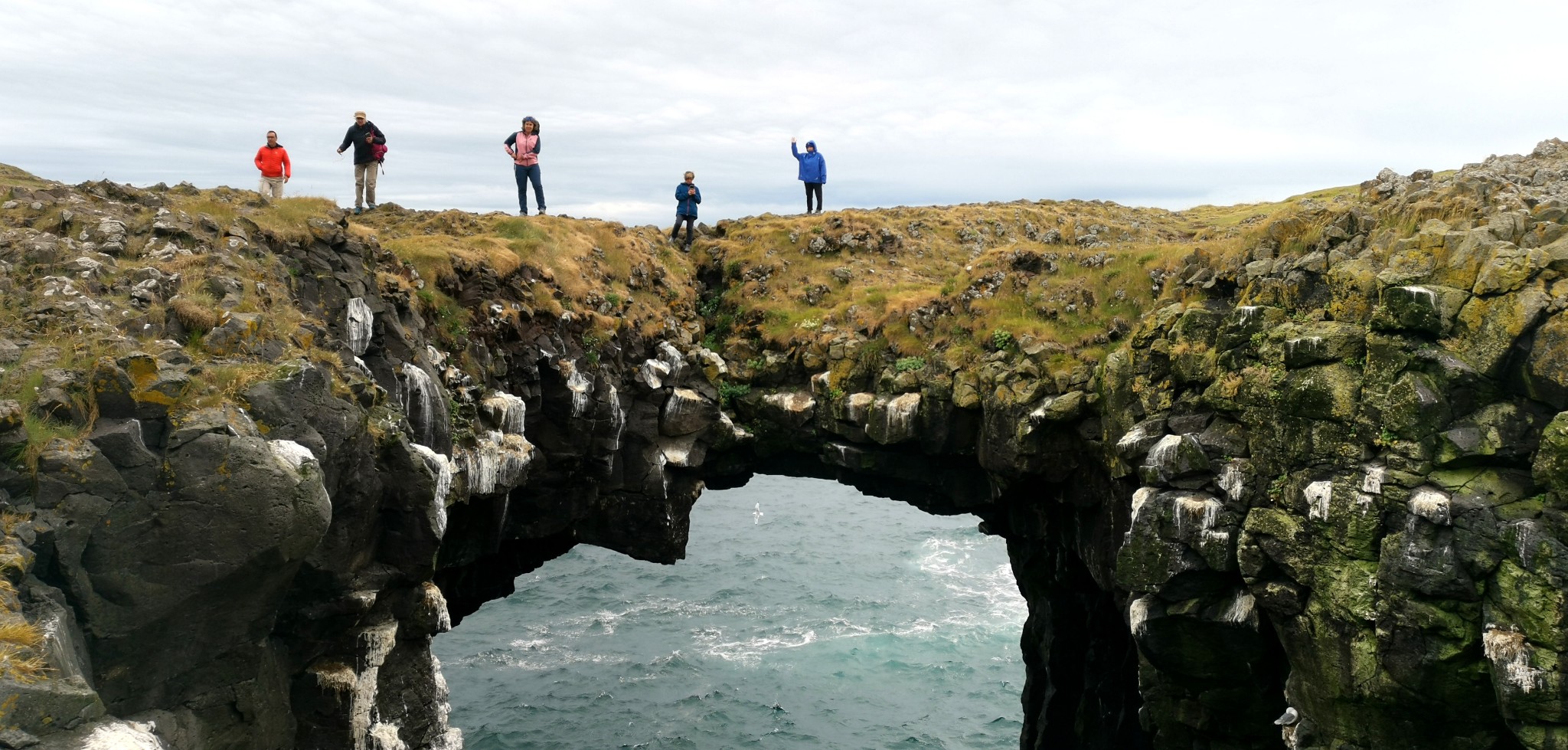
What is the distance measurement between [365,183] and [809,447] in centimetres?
1648

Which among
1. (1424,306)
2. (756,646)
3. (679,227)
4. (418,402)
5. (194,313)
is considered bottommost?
(756,646)

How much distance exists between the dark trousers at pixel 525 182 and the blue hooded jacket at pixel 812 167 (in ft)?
39.2

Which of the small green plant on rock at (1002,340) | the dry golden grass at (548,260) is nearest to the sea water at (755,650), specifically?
the dry golden grass at (548,260)

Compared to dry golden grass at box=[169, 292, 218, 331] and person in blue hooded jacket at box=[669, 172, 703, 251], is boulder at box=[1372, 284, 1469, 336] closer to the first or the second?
dry golden grass at box=[169, 292, 218, 331]

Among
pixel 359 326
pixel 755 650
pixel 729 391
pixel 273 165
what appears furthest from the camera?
pixel 755 650

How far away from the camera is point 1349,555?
18656 millimetres

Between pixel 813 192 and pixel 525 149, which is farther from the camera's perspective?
pixel 813 192

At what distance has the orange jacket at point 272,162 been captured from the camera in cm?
2875

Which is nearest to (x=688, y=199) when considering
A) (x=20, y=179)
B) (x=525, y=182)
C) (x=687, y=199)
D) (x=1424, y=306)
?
(x=687, y=199)

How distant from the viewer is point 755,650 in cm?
5047

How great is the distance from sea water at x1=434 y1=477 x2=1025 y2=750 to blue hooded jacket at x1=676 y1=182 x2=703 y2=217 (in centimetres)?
1984

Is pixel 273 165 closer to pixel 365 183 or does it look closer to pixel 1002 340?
pixel 365 183

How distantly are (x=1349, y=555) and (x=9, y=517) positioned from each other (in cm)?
2058

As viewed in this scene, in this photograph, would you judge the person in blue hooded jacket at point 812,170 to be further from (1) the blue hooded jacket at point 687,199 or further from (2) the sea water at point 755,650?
(2) the sea water at point 755,650
